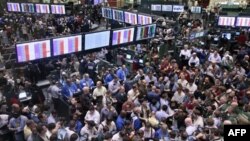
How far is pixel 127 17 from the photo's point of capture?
59.2 feet

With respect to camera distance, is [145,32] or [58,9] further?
[58,9]

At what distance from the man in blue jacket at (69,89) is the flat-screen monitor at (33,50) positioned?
153cm

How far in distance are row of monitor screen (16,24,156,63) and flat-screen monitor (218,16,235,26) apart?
440 cm

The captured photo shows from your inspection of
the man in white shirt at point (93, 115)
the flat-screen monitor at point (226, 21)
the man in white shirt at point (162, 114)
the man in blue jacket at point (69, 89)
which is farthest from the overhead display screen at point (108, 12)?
the man in white shirt at point (93, 115)

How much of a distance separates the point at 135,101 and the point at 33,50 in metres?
3.78

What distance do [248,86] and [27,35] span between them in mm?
14295

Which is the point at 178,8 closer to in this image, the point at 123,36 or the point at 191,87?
the point at 123,36

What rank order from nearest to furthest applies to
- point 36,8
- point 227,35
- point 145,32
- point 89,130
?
1. point 89,130
2. point 145,32
3. point 227,35
4. point 36,8

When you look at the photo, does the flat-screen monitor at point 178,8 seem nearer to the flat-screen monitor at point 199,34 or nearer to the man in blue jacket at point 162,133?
the flat-screen monitor at point 199,34

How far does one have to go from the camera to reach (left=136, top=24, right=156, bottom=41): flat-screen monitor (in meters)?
14.5

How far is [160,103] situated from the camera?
1012 centimetres

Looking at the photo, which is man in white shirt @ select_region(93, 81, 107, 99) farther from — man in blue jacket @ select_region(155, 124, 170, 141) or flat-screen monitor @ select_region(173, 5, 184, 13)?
flat-screen monitor @ select_region(173, 5, 184, 13)

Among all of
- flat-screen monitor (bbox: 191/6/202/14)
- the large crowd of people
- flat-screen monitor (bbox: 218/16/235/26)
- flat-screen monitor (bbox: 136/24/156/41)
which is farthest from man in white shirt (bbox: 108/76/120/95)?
flat-screen monitor (bbox: 191/6/202/14)

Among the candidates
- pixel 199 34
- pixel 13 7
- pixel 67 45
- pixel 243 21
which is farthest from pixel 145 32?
pixel 13 7
